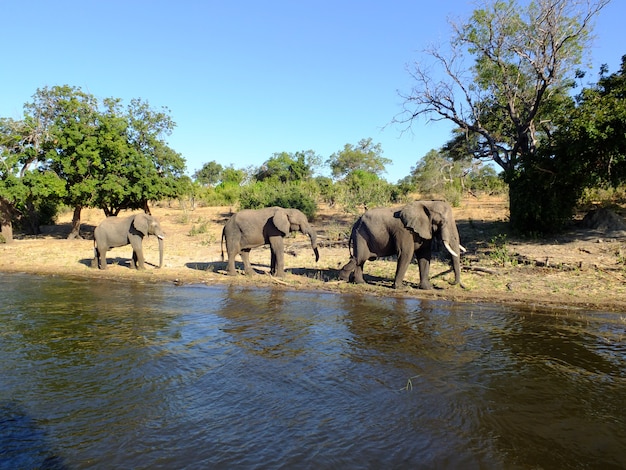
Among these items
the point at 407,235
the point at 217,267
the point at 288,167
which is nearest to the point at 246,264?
the point at 217,267

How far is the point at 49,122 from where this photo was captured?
21.5 metres

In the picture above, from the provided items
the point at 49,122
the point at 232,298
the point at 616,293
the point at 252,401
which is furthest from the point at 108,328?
the point at 49,122

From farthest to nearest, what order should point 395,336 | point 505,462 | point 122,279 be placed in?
point 122,279, point 395,336, point 505,462

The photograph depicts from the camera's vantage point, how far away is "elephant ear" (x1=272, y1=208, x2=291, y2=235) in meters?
13.4

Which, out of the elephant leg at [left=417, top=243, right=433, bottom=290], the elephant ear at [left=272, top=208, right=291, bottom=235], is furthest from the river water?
the elephant ear at [left=272, top=208, right=291, bottom=235]

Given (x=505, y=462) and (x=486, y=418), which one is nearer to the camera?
(x=505, y=462)

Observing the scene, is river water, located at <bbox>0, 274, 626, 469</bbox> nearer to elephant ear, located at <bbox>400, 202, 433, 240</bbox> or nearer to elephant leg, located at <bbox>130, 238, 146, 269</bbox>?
elephant ear, located at <bbox>400, 202, 433, 240</bbox>

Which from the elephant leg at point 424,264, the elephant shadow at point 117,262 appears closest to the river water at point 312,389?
the elephant leg at point 424,264

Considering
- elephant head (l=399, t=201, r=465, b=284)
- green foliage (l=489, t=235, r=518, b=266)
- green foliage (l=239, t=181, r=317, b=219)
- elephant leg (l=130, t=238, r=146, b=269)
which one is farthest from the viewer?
green foliage (l=239, t=181, r=317, b=219)

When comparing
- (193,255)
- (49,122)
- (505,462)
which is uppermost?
(49,122)

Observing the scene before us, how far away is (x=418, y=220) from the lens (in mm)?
11461

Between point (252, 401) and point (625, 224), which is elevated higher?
point (625, 224)

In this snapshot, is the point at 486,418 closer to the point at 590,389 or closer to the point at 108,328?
the point at 590,389

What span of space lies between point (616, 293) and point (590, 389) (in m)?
6.30
